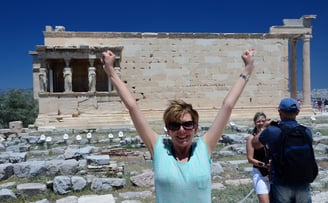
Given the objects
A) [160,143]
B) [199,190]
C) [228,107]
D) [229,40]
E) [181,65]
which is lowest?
[199,190]

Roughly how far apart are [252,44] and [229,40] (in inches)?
62.7

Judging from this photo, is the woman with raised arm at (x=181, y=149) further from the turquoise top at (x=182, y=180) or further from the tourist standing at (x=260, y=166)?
the tourist standing at (x=260, y=166)

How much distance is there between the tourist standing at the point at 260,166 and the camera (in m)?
3.79

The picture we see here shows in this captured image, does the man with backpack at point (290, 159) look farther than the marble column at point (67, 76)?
No

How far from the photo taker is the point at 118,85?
235 cm

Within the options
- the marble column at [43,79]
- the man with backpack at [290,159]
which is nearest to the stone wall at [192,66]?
the marble column at [43,79]

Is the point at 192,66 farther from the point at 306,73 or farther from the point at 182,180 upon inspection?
the point at 182,180

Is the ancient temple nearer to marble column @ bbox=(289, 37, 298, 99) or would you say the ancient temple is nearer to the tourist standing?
marble column @ bbox=(289, 37, 298, 99)

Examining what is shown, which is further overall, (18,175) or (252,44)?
(252,44)

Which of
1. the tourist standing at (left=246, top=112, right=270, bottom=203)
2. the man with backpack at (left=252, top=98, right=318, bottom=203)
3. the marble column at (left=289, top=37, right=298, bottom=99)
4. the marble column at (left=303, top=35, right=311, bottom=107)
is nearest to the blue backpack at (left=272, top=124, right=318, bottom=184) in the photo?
the man with backpack at (left=252, top=98, right=318, bottom=203)

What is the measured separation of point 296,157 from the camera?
3.11 meters

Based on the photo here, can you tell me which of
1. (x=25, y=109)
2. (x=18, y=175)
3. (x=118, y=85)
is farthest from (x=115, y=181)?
(x=25, y=109)

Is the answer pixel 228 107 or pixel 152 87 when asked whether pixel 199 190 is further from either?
pixel 152 87

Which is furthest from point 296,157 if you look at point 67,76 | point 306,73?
point 306,73
